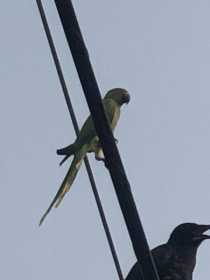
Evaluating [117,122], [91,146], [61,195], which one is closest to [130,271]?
[61,195]

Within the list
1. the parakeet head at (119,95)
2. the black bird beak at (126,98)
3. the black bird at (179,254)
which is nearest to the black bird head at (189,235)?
the black bird at (179,254)

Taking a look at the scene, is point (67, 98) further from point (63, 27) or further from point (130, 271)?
point (130, 271)

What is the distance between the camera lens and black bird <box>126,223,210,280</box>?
6.17 meters

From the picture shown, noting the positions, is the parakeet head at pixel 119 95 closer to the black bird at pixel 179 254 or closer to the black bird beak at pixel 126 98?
the black bird beak at pixel 126 98

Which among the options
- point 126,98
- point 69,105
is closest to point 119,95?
point 126,98

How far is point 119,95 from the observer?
353 inches

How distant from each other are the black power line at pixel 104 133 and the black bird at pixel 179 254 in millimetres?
2942

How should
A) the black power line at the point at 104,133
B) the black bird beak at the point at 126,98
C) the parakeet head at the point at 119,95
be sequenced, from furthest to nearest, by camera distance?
the black bird beak at the point at 126,98, the parakeet head at the point at 119,95, the black power line at the point at 104,133

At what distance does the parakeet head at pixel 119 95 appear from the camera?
28.8 feet

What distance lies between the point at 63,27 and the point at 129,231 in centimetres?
77

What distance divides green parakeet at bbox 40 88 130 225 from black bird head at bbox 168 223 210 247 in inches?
35.8

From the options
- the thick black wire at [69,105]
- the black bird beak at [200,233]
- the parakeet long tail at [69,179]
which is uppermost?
the thick black wire at [69,105]

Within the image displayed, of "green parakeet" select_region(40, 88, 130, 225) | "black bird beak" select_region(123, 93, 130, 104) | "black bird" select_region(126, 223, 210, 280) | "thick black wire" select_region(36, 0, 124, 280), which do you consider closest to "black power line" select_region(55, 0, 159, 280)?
"thick black wire" select_region(36, 0, 124, 280)

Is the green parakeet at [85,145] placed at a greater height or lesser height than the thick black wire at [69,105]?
lesser
